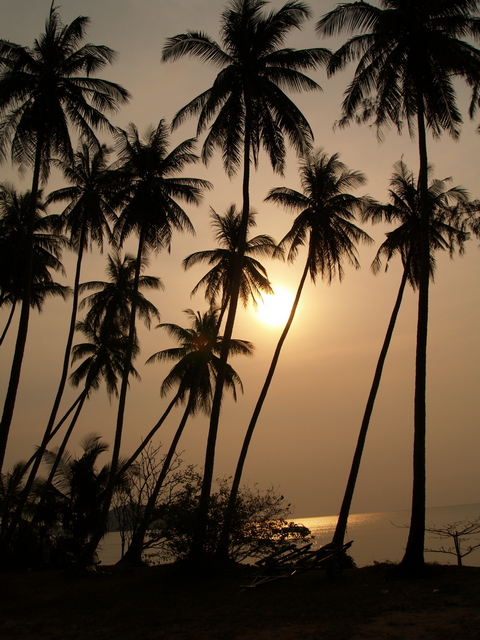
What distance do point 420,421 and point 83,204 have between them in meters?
18.2

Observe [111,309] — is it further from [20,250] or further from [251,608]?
[251,608]

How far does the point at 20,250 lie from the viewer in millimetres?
24797

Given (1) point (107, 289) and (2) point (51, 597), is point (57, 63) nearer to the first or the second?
(1) point (107, 289)

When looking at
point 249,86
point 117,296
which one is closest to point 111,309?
point 117,296

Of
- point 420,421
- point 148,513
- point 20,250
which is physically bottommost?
point 148,513

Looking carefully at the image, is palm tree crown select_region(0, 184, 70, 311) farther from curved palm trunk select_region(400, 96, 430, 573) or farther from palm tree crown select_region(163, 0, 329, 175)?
curved palm trunk select_region(400, 96, 430, 573)

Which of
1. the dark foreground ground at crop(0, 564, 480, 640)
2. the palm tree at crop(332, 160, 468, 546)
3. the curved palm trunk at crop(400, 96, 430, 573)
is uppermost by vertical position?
the palm tree at crop(332, 160, 468, 546)

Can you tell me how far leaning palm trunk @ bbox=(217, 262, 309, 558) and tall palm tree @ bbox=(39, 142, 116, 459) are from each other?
9.23 meters

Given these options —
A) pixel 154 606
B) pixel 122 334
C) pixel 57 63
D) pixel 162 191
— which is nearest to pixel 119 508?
pixel 122 334

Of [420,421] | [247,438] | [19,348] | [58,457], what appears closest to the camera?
[420,421]

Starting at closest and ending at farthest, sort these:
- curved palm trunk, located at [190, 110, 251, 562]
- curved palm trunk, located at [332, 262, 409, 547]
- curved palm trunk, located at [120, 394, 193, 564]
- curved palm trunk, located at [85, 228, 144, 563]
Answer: curved palm trunk, located at [190, 110, 251, 562] → curved palm trunk, located at [332, 262, 409, 547] → curved palm trunk, located at [85, 228, 144, 563] → curved palm trunk, located at [120, 394, 193, 564]

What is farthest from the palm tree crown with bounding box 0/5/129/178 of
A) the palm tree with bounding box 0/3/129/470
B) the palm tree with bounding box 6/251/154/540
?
the palm tree with bounding box 6/251/154/540

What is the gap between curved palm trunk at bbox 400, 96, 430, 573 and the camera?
44.8ft

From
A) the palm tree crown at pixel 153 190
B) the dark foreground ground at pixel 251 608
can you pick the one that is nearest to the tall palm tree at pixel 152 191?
the palm tree crown at pixel 153 190
